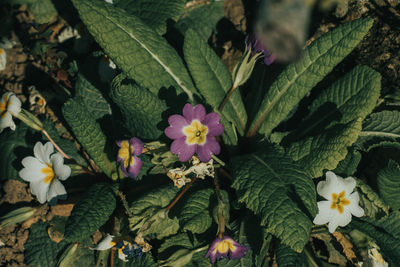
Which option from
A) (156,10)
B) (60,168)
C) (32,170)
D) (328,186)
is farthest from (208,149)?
(156,10)

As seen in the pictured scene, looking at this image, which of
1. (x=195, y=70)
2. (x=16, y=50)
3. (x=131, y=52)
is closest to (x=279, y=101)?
(x=195, y=70)

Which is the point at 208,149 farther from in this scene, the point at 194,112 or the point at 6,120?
the point at 6,120

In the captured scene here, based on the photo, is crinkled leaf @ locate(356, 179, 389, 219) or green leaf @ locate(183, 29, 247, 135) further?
green leaf @ locate(183, 29, 247, 135)

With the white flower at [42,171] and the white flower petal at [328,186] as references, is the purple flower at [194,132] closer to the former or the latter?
the white flower petal at [328,186]

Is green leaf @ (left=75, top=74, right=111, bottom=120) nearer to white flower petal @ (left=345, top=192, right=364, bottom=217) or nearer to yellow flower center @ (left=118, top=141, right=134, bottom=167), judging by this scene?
yellow flower center @ (left=118, top=141, right=134, bottom=167)

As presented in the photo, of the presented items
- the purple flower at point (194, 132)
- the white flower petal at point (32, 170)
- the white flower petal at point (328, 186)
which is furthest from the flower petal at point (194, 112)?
the white flower petal at point (32, 170)

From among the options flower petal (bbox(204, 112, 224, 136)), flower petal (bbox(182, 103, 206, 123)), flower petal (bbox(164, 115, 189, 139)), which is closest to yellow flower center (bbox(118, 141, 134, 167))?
flower petal (bbox(164, 115, 189, 139))

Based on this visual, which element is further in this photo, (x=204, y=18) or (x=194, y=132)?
(x=204, y=18)

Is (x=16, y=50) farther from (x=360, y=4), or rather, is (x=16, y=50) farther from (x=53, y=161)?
(x=360, y=4)
